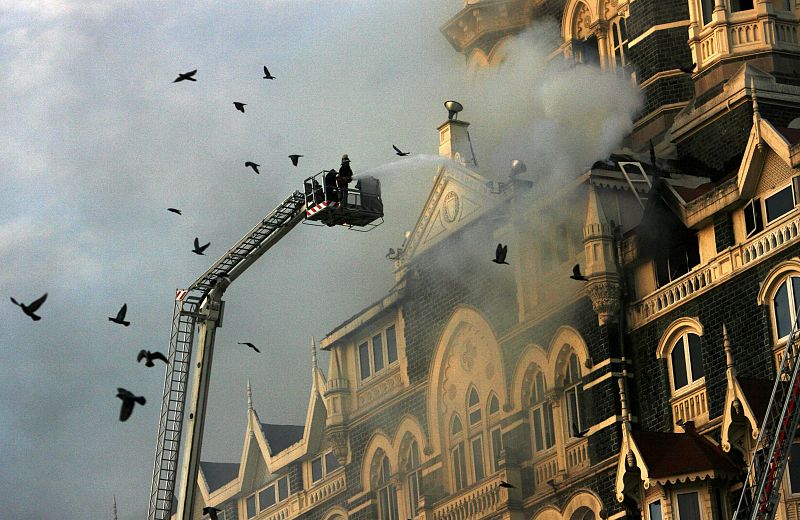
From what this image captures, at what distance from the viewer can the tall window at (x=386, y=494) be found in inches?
2603

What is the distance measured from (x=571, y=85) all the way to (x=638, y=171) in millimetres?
10055

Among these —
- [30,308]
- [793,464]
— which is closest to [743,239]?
[793,464]

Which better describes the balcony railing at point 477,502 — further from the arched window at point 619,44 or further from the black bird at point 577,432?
the arched window at point 619,44

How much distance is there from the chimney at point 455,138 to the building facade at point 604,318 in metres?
0.09

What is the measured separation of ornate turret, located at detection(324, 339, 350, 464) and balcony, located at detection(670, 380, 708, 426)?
17.1m

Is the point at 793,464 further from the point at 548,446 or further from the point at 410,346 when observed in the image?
the point at 410,346

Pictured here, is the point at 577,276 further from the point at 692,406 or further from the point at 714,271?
the point at 692,406

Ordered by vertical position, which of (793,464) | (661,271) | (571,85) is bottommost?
(793,464)

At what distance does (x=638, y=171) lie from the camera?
195 feet

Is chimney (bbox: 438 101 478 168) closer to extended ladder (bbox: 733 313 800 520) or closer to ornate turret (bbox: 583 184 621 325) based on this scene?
ornate turret (bbox: 583 184 621 325)

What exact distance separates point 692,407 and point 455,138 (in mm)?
16845

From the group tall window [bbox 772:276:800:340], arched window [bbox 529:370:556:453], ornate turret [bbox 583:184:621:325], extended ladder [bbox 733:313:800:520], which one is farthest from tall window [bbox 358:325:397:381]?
extended ladder [bbox 733:313:800:520]

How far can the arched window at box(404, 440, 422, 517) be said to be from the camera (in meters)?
64.8

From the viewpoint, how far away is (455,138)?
67375mm
